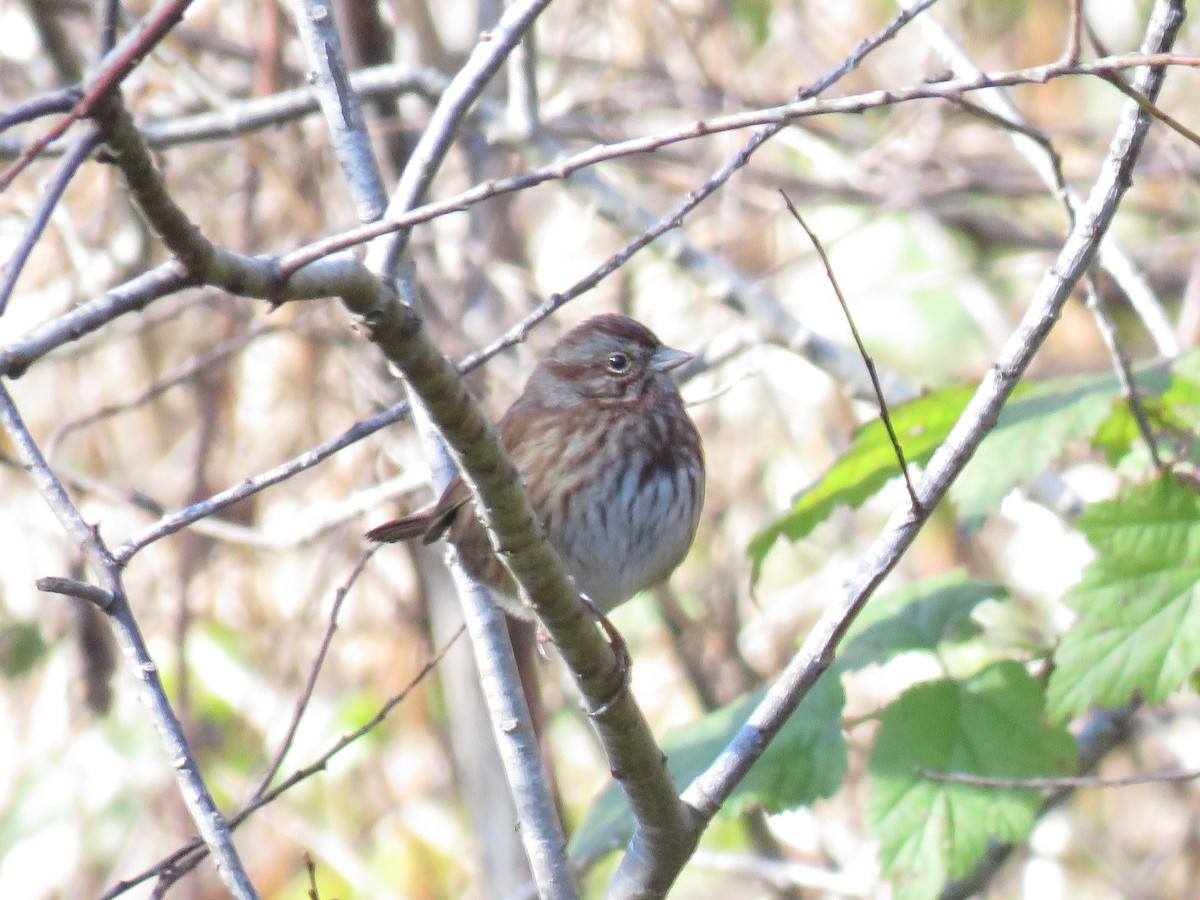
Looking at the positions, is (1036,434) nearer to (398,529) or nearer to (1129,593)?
(1129,593)

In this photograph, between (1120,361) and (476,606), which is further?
(476,606)

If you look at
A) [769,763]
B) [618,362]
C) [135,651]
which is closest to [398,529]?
[618,362]

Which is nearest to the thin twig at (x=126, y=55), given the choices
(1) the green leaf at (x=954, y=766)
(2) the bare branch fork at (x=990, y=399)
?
(2) the bare branch fork at (x=990, y=399)

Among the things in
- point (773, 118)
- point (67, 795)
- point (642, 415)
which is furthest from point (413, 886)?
point (773, 118)

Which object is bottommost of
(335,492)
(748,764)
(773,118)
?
(748,764)

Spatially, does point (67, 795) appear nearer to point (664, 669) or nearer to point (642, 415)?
point (664, 669)

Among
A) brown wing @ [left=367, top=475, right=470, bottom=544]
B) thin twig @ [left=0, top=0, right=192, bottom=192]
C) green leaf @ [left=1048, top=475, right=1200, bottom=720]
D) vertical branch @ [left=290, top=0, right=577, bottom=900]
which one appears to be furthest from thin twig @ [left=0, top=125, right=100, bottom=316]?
green leaf @ [left=1048, top=475, right=1200, bottom=720]

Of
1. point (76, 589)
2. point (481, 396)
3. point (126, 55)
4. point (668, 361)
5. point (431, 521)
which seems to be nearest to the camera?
point (126, 55)
